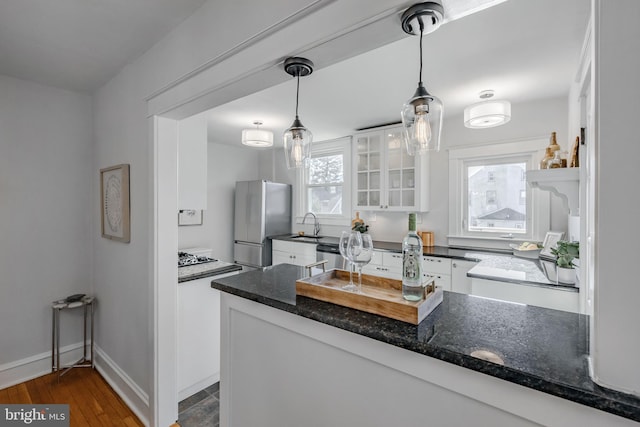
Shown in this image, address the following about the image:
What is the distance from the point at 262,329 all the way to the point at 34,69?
8.74 ft

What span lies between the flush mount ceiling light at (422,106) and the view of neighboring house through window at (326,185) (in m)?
3.39

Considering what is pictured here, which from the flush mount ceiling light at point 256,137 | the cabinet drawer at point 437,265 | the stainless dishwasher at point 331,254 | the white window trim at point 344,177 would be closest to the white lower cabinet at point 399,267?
the cabinet drawer at point 437,265

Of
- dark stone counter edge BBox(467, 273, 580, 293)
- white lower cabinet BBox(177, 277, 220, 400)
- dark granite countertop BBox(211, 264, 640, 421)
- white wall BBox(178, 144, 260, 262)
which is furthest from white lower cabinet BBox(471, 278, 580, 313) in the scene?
white wall BBox(178, 144, 260, 262)

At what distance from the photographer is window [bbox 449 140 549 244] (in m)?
3.03

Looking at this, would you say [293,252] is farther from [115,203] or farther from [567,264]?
[567,264]

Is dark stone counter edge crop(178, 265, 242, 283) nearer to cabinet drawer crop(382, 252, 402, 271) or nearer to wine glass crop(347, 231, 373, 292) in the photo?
wine glass crop(347, 231, 373, 292)

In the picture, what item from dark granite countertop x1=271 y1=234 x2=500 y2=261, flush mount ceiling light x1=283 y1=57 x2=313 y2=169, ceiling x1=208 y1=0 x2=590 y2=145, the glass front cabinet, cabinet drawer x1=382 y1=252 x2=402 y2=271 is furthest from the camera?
the glass front cabinet

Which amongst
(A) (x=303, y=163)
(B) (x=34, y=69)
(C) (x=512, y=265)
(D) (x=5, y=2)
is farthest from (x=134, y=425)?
(C) (x=512, y=265)

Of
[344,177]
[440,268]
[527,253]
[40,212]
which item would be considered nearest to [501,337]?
[440,268]

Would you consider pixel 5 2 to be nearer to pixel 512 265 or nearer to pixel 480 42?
pixel 480 42

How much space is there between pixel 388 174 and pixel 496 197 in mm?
1247

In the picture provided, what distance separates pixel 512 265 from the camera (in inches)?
99.3

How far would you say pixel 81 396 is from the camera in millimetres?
2238

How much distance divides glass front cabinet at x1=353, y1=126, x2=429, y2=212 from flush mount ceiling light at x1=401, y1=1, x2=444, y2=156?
2490 millimetres
